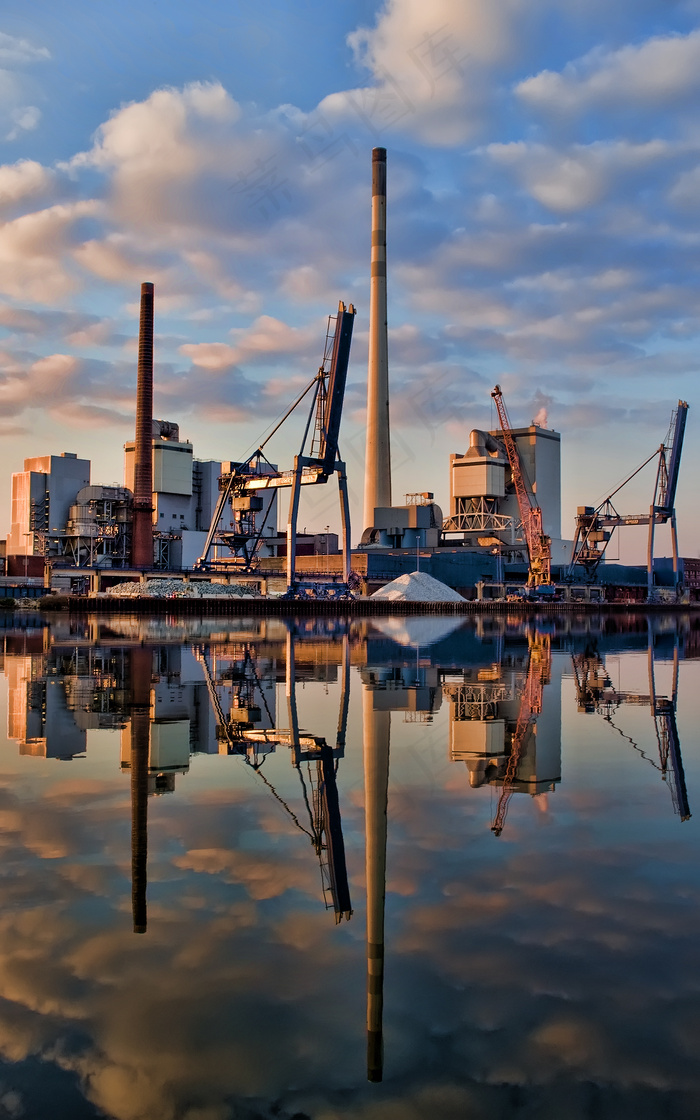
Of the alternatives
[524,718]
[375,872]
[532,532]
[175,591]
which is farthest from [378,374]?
[375,872]

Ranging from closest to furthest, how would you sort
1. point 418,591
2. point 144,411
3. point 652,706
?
point 652,706 → point 144,411 → point 418,591

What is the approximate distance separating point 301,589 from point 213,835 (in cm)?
7254

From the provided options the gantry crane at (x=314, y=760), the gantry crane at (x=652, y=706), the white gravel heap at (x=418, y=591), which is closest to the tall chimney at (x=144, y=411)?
the white gravel heap at (x=418, y=591)

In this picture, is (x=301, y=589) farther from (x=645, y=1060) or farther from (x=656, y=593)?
(x=645, y=1060)

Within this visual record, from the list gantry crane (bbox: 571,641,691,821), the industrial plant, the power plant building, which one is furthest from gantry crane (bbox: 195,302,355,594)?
gantry crane (bbox: 571,641,691,821)

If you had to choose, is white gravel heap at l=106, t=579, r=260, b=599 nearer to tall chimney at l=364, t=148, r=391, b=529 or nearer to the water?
tall chimney at l=364, t=148, r=391, b=529

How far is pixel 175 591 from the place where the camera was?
227 ft

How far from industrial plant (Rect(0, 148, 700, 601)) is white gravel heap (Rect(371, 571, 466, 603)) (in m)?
4.36

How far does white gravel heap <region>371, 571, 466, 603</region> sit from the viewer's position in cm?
8112

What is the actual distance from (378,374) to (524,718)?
3761 inches

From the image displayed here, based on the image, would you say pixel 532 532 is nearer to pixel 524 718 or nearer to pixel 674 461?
pixel 674 461

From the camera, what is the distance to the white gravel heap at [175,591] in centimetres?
6850

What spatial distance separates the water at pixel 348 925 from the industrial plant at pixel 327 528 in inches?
2413

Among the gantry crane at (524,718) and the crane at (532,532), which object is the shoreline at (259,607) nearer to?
the crane at (532,532)
